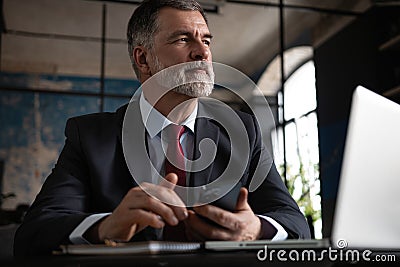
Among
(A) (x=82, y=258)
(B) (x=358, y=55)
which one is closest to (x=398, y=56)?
(B) (x=358, y=55)

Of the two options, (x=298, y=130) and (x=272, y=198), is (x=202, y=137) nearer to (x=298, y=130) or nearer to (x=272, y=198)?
(x=272, y=198)

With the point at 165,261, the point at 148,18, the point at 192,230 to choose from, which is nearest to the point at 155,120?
the point at 148,18

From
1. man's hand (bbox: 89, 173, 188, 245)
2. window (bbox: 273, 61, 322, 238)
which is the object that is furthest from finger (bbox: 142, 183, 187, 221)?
window (bbox: 273, 61, 322, 238)

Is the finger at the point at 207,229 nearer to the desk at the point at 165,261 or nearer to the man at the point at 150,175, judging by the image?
the man at the point at 150,175

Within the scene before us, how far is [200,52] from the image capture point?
1615 mm

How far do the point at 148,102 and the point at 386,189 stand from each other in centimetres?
89

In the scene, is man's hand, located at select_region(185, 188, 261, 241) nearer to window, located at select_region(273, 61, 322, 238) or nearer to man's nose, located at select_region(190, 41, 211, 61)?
man's nose, located at select_region(190, 41, 211, 61)

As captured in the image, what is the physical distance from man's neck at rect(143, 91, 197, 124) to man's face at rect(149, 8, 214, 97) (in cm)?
2

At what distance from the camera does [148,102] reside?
5.28 feet

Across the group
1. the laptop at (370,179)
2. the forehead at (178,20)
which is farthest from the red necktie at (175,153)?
the laptop at (370,179)

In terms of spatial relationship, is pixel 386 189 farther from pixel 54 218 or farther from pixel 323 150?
pixel 323 150

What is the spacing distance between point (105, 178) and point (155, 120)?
26 centimetres

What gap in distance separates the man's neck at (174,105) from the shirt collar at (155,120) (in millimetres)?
22

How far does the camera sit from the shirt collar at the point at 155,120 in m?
1.50
